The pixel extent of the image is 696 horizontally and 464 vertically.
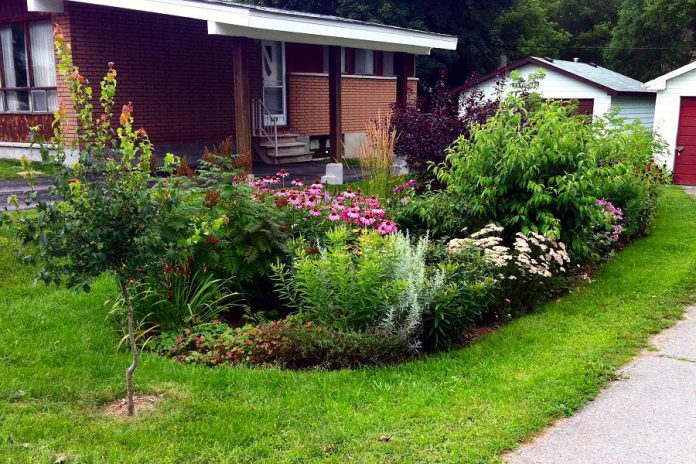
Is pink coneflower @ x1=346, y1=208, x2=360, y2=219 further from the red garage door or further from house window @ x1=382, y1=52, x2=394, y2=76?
house window @ x1=382, y1=52, x2=394, y2=76

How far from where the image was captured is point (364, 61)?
20.6 m

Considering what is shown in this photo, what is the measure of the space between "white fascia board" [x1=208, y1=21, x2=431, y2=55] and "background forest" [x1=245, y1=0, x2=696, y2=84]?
9472 mm

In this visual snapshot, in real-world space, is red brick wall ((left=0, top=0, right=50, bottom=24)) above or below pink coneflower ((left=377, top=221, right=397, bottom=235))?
above

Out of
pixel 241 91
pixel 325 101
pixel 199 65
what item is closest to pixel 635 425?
pixel 241 91

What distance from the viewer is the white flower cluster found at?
6.04m

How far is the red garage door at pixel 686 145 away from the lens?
1683 cm

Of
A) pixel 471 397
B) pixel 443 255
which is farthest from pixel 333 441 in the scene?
pixel 443 255

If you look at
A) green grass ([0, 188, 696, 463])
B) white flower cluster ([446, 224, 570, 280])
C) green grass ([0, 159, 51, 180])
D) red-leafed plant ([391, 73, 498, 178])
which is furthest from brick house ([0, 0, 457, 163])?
green grass ([0, 188, 696, 463])

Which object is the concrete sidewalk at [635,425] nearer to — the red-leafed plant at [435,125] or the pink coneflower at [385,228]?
the pink coneflower at [385,228]

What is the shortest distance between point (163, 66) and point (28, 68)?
280cm

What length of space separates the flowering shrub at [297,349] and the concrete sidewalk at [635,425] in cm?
144

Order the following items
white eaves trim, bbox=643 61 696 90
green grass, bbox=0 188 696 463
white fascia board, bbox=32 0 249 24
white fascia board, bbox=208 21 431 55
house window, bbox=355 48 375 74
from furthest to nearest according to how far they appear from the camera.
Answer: house window, bbox=355 48 375 74 → white eaves trim, bbox=643 61 696 90 → white fascia board, bbox=208 21 431 55 → white fascia board, bbox=32 0 249 24 → green grass, bbox=0 188 696 463

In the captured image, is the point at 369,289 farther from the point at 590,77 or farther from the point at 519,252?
the point at 590,77

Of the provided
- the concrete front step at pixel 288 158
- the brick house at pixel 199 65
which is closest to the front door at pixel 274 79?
the brick house at pixel 199 65
